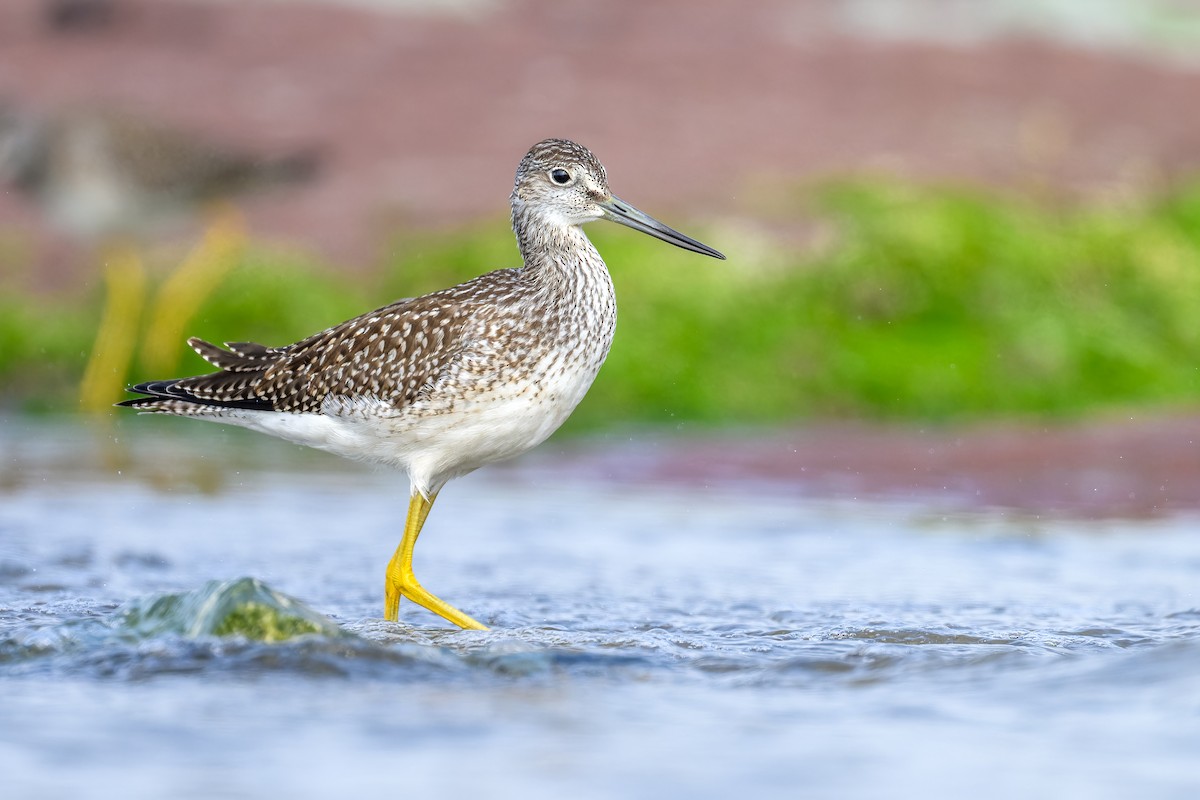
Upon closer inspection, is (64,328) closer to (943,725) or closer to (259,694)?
(259,694)

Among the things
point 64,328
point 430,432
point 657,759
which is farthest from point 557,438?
point 657,759

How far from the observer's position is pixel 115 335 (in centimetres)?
1406

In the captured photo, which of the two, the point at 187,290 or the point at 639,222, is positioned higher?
the point at 187,290

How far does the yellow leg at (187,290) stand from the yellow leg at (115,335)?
161 millimetres

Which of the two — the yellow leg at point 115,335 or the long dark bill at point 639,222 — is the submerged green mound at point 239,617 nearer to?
the long dark bill at point 639,222

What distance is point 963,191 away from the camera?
16.7 meters

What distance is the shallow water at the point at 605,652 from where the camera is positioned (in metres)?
5.36

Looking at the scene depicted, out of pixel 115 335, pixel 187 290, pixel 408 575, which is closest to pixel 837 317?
pixel 187 290

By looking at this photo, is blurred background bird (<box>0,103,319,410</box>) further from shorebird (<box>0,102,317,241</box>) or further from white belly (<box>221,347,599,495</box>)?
white belly (<box>221,347,599,495</box>)

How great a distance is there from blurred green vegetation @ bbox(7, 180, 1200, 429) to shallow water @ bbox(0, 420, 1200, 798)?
2.58m

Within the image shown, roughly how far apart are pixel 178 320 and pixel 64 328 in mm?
982

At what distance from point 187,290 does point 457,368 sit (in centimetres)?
731

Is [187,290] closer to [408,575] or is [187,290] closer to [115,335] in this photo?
[115,335]

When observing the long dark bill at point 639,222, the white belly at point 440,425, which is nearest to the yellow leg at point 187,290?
the white belly at point 440,425
